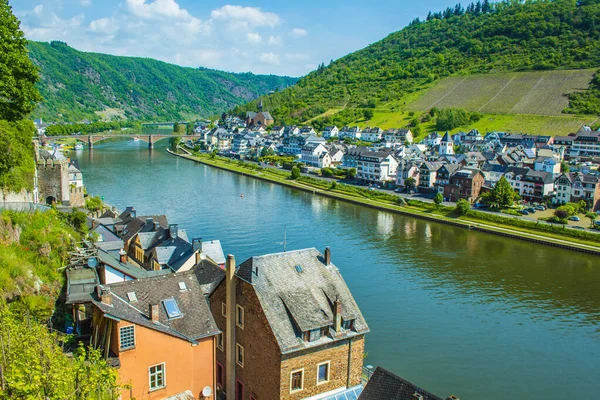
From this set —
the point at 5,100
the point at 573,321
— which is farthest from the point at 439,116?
the point at 5,100

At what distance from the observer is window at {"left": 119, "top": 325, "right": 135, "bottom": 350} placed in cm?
1039

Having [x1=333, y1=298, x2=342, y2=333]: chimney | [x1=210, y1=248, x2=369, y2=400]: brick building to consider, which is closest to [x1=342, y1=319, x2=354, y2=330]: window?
[x1=210, y1=248, x2=369, y2=400]: brick building

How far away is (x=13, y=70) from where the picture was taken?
1680cm

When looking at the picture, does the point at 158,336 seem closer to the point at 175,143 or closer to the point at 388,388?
the point at 388,388

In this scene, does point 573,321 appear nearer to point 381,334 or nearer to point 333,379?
point 381,334

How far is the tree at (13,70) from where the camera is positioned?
1650 cm

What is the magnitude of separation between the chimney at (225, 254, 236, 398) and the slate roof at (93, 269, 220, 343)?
1.02m

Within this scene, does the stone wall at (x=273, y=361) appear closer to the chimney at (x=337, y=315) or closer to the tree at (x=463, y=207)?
the chimney at (x=337, y=315)

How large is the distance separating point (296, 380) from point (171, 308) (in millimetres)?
3456

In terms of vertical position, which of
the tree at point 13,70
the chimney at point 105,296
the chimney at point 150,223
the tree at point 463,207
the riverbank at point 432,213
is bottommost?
the riverbank at point 432,213

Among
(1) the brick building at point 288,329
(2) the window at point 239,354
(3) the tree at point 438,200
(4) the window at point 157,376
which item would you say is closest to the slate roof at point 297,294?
(1) the brick building at point 288,329

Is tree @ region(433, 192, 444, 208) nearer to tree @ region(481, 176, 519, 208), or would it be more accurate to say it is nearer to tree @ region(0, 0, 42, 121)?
tree @ region(481, 176, 519, 208)

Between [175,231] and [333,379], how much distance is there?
41.8ft

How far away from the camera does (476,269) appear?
3025cm
